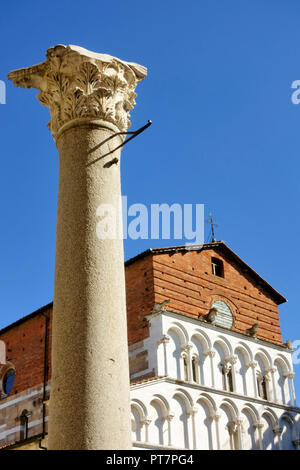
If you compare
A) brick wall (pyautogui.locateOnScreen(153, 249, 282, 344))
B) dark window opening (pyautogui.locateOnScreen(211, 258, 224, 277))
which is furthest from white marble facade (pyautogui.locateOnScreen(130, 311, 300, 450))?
dark window opening (pyautogui.locateOnScreen(211, 258, 224, 277))

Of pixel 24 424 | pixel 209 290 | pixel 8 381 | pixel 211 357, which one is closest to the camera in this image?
pixel 211 357

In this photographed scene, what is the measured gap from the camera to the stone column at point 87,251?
4980 millimetres

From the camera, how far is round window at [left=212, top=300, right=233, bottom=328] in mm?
22016

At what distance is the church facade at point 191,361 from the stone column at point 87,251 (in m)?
11.2

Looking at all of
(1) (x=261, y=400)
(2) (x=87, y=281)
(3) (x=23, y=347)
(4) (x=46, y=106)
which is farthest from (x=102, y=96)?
(3) (x=23, y=347)

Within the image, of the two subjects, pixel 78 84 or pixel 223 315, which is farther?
pixel 223 315

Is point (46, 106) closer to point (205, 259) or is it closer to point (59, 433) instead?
point (59, 433)

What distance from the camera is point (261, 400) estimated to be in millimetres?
21328

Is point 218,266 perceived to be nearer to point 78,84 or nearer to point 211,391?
point 211,391

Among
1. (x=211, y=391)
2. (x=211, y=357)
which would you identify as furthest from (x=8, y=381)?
(x=211, y=391)

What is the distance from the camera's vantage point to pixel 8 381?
987 inches

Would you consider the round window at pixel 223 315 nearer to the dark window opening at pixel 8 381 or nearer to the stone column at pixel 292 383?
the stone column at pixel 292 383

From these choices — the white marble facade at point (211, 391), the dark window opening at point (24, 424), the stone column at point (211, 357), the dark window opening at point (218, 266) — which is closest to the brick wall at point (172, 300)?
the dark window opening at point (218, 266)

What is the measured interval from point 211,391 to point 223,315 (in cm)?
319
